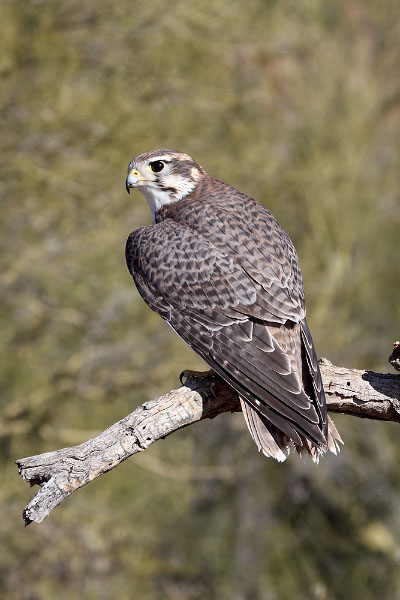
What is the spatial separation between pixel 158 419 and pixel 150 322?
4249mm

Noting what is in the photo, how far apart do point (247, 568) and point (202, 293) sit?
4321mm

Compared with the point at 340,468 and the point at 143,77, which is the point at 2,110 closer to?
the point at 143,77

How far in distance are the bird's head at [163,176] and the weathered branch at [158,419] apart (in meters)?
1.16

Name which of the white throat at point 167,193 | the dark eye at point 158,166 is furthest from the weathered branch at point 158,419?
the dark eye at point 158,166

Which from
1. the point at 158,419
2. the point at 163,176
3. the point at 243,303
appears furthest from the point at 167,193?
the point at 158,419

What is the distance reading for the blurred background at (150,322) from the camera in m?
6.69

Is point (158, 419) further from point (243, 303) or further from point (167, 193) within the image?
point (167, 193)

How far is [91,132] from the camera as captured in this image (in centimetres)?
675

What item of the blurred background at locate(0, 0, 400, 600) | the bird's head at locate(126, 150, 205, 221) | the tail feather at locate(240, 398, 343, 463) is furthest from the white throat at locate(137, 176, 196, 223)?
the blurred background at locate(0, 0, 400, 600)

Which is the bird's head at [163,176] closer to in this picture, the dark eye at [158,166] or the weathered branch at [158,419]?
the dark eye at [158,166]

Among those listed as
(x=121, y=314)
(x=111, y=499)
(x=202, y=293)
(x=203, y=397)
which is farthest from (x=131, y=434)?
(x=111, y=499)

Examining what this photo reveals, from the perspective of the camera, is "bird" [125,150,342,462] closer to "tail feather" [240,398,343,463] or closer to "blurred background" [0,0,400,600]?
"tail feather" [240,398,343,463]

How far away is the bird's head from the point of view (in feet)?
13.7

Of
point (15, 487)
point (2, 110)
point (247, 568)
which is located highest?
point (2, 110)
